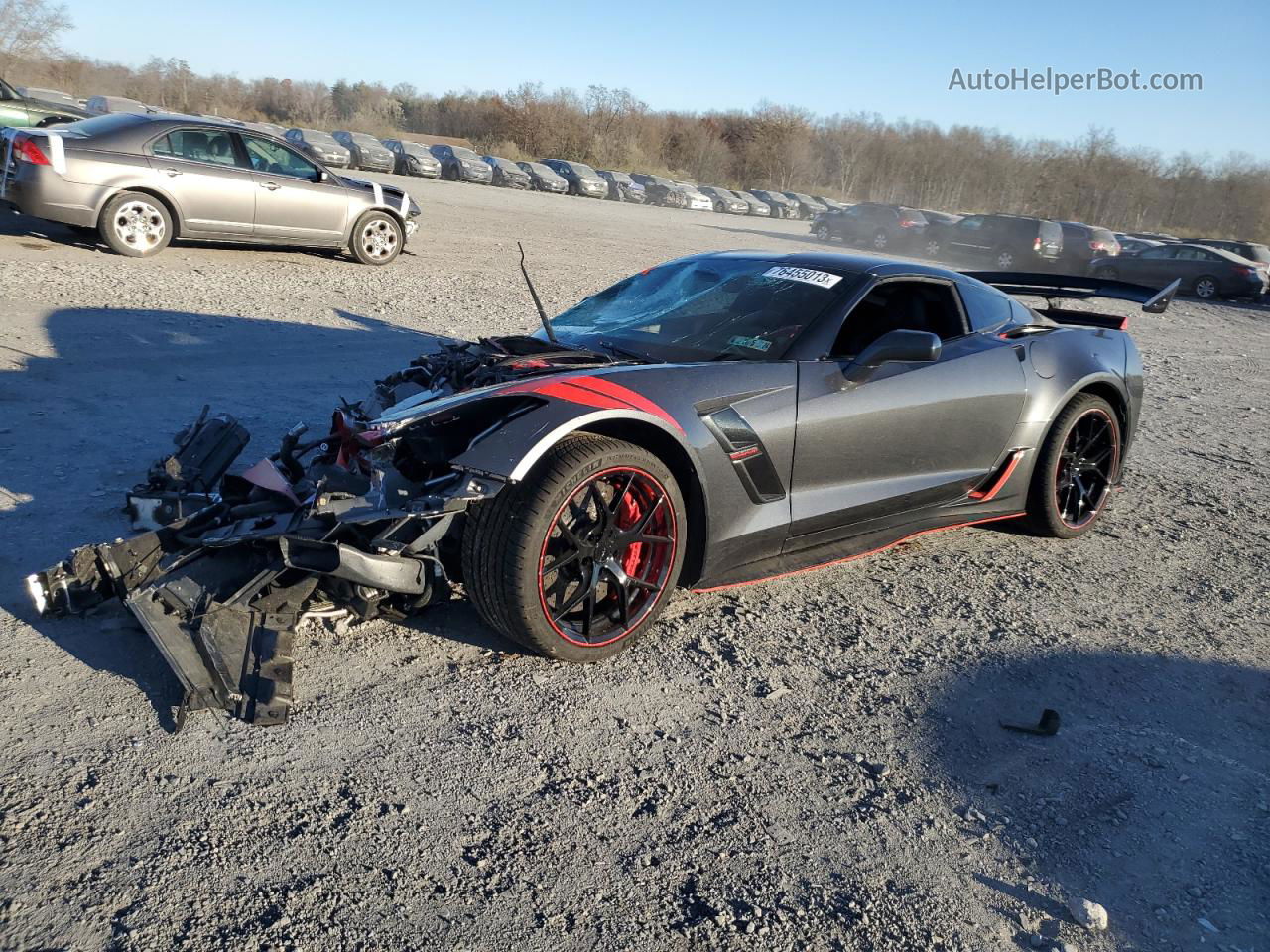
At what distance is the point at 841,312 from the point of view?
443 cm

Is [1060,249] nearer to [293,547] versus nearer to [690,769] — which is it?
[690,769]

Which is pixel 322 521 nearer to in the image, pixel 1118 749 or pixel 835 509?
pixel 835 509

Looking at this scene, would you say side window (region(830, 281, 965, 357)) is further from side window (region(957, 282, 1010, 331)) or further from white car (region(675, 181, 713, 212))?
white car (region(675, 181, 713, 212))

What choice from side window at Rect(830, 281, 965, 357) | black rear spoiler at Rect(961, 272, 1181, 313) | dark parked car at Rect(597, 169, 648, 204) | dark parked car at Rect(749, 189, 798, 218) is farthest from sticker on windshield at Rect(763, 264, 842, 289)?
dark parked car at Rect(749, 189, 798, 218)

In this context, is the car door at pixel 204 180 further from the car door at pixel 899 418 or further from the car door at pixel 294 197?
the car door at pixel 899 418

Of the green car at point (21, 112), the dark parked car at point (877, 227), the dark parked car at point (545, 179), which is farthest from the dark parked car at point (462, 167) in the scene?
the green car at point (21, 112)

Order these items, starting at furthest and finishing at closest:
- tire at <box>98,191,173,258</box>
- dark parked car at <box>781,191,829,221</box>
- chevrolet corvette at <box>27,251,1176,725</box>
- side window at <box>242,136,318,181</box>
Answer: dark parked car at <box>781,191,829,221</box>, side window at <box>242,136,318,181</box>, tire at <box>98,191,173,258</box>, chevrolet corvette at <box>27,251,1176,725</box>

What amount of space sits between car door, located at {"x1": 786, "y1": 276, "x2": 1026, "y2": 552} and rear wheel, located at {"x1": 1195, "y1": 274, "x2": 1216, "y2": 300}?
74.5 ft

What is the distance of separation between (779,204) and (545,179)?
41.7 feet

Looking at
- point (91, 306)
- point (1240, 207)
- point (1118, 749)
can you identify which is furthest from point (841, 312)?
point (1240, 207)

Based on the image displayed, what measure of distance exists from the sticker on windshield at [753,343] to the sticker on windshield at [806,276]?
1.57 feet

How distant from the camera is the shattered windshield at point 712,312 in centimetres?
436

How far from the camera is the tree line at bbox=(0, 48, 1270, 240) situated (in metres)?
64.2

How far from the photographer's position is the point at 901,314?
4.93 meters
